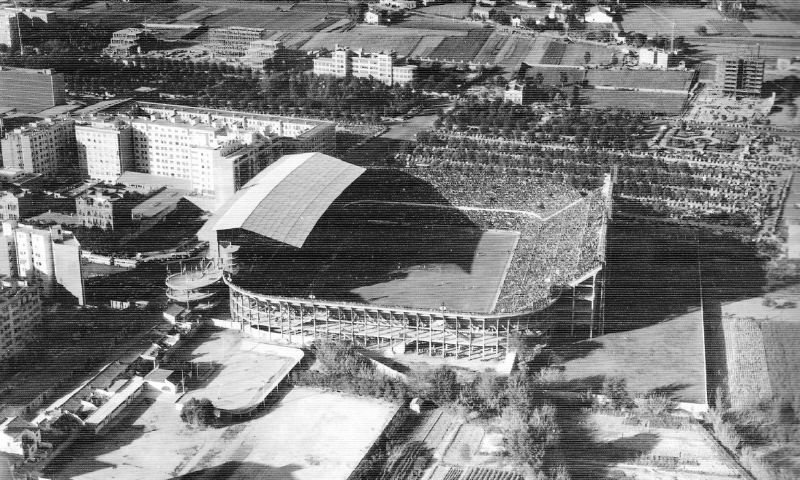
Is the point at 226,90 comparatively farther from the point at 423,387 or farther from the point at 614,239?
the point at 423,387

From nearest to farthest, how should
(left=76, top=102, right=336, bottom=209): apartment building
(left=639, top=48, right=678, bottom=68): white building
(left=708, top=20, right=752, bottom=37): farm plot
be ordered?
(left=76, top=102, right=336, bottom=209): apartment building < (left=708, top=20, right=752, bottom=37): farm plot < (left=639, top=48, right=678, bottom=68): white building

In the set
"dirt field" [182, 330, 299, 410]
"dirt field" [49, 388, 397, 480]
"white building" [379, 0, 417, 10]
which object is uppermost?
"white building" [379, 0, 417, 10]

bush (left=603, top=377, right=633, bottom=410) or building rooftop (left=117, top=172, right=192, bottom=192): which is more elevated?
building rooftop (left=117, top=172, right=192, bottom=192)

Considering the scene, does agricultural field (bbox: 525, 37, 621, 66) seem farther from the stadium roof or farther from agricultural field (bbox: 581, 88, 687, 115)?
the stadium roof

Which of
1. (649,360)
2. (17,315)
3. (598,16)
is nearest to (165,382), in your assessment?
(17,315)

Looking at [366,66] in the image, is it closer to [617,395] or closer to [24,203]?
[24,203]

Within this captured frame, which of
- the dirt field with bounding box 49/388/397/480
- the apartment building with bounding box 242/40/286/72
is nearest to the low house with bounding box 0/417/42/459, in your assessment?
the dirt field with bounding box 49/388/397/480

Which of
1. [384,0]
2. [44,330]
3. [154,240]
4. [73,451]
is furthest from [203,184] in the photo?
[384,0]
